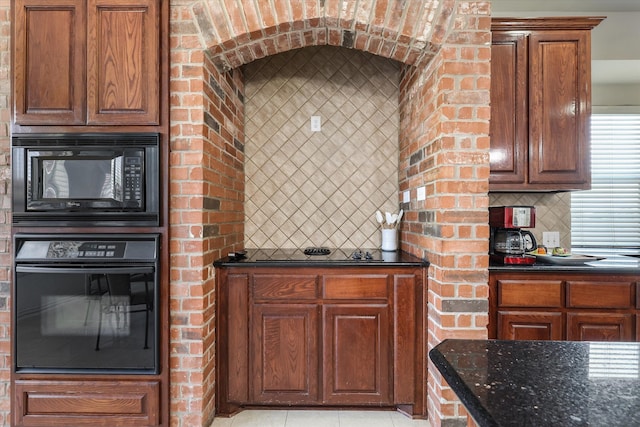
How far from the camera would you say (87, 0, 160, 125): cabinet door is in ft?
6.28

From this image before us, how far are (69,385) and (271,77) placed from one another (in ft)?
7.91

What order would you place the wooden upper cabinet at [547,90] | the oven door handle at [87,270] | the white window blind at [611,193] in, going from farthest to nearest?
the white window blind at [611,193]
the wooden upper cabinet at [547,90]
the oven door handle at [87,270]

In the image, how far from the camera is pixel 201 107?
1.98 metres

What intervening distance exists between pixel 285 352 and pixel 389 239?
107 centimetres

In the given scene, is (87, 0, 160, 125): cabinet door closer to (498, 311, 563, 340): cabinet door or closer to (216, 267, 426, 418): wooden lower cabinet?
(216, 267, 426, 418): wooden lower cabinet

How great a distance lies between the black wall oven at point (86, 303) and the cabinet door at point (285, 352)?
22.5 inches

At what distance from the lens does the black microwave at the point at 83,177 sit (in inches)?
75.4

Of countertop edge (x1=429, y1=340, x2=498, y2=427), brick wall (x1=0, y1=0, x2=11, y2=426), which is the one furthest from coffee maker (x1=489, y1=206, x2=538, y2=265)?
brick wall (x1=0, y1=0, x2=11, y2=426)

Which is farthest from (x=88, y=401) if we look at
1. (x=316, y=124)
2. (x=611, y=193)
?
(x=611, y=193)

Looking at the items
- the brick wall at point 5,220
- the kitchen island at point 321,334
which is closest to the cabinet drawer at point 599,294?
the kitchen island at point 321,334

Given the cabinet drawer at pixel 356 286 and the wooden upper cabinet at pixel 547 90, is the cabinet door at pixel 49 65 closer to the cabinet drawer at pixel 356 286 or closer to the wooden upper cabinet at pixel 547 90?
the cabinet drawer at pixel 356 286

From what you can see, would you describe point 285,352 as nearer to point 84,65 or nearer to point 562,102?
point 84,65

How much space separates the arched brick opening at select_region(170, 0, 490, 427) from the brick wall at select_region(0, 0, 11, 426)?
94 centimetres

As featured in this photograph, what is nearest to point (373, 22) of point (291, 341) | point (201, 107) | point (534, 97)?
point (201, 107)
